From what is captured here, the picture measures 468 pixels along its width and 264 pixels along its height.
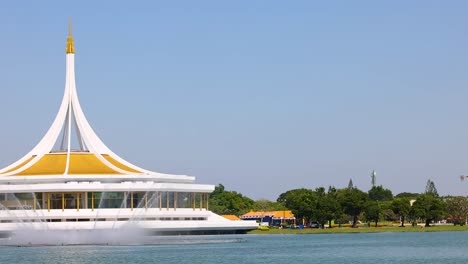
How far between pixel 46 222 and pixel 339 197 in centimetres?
4902

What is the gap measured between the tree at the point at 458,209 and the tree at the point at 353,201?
1677 cm

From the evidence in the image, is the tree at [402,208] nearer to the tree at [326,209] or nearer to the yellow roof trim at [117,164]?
the tree at [326,209]

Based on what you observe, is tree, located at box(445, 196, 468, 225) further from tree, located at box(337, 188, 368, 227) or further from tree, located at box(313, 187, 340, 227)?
tree, located at box(313, 187, 340, 227)

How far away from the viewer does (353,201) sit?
132m

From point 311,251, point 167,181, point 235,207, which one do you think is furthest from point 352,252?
point 235,207

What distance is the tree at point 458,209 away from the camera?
14388 centimetres

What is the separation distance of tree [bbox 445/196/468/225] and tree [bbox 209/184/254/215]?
1478 inches

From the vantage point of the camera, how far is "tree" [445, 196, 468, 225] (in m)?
→ 144

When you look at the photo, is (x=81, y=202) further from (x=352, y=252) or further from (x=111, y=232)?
(x=352, y=252)

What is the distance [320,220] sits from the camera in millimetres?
131500

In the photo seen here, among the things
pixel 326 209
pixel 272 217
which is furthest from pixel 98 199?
pixel 272 217

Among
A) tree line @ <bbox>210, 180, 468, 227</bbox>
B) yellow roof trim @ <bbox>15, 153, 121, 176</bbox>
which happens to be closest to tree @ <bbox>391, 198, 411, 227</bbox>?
tree line @ <bbox>210, 180, 468, 227</bbox>

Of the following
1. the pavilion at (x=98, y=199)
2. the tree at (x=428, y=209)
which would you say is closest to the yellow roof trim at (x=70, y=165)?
the pavilion at (x=98, y=199)

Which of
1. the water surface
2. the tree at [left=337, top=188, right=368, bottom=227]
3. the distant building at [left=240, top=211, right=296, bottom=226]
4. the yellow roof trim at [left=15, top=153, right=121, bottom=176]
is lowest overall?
the water surface
